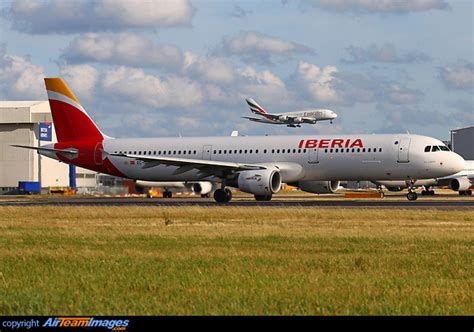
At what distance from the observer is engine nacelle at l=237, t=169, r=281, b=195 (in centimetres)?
4944

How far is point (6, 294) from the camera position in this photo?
1334 cm

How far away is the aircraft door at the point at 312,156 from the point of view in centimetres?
5047

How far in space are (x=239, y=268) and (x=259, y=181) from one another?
3313 centimetres

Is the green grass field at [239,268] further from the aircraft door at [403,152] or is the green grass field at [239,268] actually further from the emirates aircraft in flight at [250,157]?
the emirates aircraft in flight at [250,157]

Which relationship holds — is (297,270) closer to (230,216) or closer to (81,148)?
(230,216)

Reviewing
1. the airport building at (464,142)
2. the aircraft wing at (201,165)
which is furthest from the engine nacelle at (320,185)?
the airport building at (464,142)

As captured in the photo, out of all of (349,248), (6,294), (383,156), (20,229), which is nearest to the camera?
(6,294)

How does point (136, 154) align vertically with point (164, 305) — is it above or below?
above

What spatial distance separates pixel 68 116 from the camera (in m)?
57.8

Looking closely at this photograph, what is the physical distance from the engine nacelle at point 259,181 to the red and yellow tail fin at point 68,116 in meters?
12.5

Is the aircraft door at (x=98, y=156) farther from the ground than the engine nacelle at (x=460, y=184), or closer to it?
farther from the ground

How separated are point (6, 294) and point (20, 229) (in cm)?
1432
